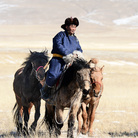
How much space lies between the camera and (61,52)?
277 inches

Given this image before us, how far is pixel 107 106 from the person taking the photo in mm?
14875

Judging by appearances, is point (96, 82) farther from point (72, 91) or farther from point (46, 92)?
point (72, 91)

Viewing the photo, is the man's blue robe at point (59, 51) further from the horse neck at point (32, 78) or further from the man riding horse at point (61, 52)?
the horse neck at point (32, 78)

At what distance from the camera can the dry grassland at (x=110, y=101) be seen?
30.3 feet

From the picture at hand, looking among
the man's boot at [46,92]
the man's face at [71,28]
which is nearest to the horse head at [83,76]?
the man's face at [71,28]

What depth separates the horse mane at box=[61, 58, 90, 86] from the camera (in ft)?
20.7

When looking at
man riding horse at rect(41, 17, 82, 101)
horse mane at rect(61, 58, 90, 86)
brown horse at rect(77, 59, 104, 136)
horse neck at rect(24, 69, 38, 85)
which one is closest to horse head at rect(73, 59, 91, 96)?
horse mane at rect(61, 58, 90, 86)

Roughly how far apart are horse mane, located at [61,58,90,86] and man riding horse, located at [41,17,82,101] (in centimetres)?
25

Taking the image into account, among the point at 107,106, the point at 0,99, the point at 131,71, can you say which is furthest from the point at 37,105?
the point at 131,71

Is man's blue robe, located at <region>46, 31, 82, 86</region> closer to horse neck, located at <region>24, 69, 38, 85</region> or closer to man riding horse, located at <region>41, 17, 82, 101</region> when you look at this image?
man riding horse, located at <region>41, 17, 82, 101</region>

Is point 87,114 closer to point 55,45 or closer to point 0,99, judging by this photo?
point 55,45

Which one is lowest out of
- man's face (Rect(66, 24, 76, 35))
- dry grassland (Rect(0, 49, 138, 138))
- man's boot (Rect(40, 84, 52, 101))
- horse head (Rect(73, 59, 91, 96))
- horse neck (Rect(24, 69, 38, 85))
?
dry grassland (Rect(0, 49, 138, 138))

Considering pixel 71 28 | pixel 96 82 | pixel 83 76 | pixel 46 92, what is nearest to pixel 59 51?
pixel 71 28

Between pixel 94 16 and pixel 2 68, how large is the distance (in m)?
163
